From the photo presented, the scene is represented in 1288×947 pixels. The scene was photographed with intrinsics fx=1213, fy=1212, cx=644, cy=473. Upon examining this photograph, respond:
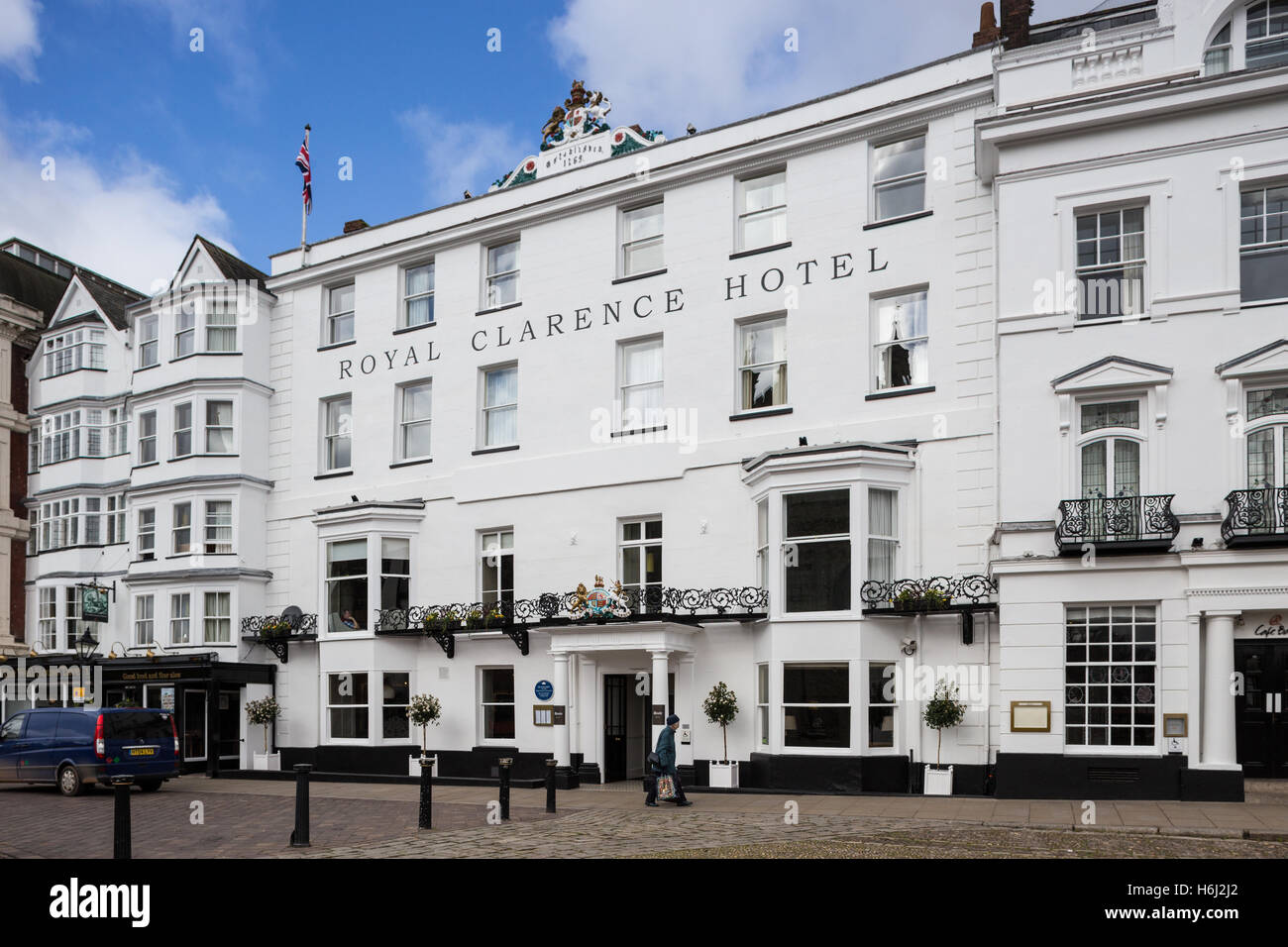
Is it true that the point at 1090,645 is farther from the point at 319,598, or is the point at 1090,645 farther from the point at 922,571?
the point at 319,598

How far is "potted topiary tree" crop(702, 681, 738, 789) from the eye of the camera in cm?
2164

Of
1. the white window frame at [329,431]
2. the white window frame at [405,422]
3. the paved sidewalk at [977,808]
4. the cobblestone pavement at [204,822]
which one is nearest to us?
the cobblestone pavement at [204,822]

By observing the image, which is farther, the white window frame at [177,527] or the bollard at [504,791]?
the white window frame at [177,527]

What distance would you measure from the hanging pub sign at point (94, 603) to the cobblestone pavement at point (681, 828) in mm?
10641

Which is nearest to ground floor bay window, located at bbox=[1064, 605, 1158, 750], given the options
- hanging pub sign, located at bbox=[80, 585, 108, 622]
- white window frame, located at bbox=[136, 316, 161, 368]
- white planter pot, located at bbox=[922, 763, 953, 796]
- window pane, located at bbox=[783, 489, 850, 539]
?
white planter pot, located at bbox=[922, 763, 953, 796]

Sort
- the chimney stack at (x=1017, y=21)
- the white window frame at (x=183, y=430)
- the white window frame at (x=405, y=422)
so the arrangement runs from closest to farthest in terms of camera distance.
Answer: the chimney stack at (x=1017, y=21)
the white window frame at (x=405, y=422)
the white window frame at (x=183, y=430)

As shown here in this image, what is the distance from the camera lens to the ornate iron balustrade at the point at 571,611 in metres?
22.2

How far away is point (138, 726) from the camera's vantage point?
2305 centimetres

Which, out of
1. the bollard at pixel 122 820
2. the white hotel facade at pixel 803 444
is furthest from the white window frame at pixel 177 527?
the bollard at pixel 122 820

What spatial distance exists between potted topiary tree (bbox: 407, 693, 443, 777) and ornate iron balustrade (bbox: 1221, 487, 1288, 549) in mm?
15566

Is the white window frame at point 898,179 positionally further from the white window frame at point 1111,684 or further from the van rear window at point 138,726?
the van rear window at point 138,726

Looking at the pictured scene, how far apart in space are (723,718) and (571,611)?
3706mm
